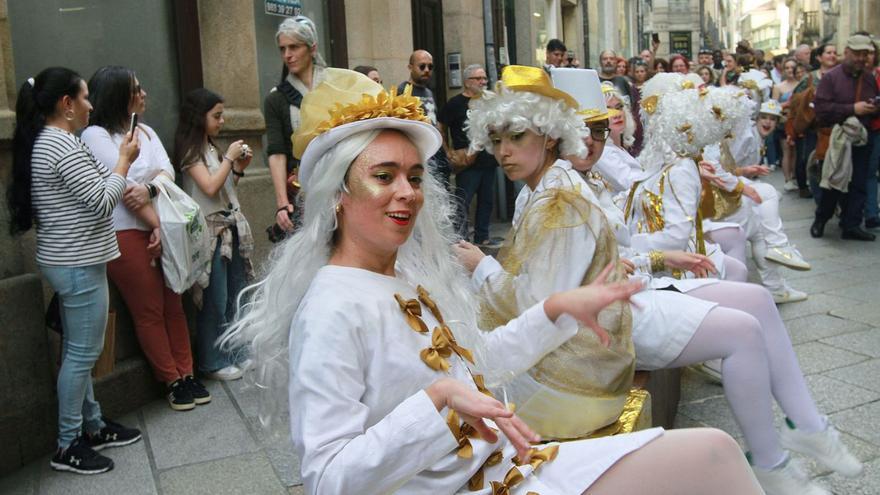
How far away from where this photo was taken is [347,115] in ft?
6.86

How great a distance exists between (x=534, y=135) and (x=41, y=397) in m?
2.65

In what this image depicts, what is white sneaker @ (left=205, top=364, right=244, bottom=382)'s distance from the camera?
526 cm

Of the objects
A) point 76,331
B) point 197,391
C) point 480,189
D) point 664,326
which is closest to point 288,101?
point 197,391

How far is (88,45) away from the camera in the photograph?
5.21 metres

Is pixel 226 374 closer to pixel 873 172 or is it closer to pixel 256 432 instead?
pixel 256 432

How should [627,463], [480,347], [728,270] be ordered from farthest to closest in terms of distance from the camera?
[728,270] < [480,347] < [627,463]

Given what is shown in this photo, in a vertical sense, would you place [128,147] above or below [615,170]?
above

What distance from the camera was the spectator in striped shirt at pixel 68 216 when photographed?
3.86 m

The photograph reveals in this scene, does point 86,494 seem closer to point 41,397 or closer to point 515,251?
point 41,397

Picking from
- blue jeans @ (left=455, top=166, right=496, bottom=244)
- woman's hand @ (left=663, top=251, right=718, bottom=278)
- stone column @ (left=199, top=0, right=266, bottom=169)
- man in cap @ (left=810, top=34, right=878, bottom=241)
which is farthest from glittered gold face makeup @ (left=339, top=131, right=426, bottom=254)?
man in cap @ (left=810, top=34, right=878, bottom=241)

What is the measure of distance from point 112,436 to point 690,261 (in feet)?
9.26

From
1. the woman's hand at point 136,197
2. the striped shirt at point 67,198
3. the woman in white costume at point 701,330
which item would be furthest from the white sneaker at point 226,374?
the woman in white costume at point 701,330

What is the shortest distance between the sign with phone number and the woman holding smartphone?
2389mm

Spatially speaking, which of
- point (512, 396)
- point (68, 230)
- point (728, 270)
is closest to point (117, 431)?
point (68, 230)
